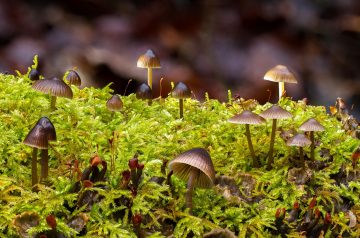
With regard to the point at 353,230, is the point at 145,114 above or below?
above

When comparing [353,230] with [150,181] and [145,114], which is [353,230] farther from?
[145,114]

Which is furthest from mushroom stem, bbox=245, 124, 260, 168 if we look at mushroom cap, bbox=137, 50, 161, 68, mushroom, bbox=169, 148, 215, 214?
mushroom cap, bbox=137, 50, 161, 68

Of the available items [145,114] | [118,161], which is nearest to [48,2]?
[145,114]

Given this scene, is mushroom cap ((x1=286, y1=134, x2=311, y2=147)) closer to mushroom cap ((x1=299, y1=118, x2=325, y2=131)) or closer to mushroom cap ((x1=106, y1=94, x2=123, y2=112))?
mushroom cap ((x1=299, y1=118, x2=325, y2=131))

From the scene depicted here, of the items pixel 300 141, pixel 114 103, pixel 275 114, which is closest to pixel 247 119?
pixel 275 114

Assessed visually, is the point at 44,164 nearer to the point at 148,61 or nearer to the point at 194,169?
the point at 194,169

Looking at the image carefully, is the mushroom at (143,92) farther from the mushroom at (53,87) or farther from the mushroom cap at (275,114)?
the mushroom cap at (275,114)
